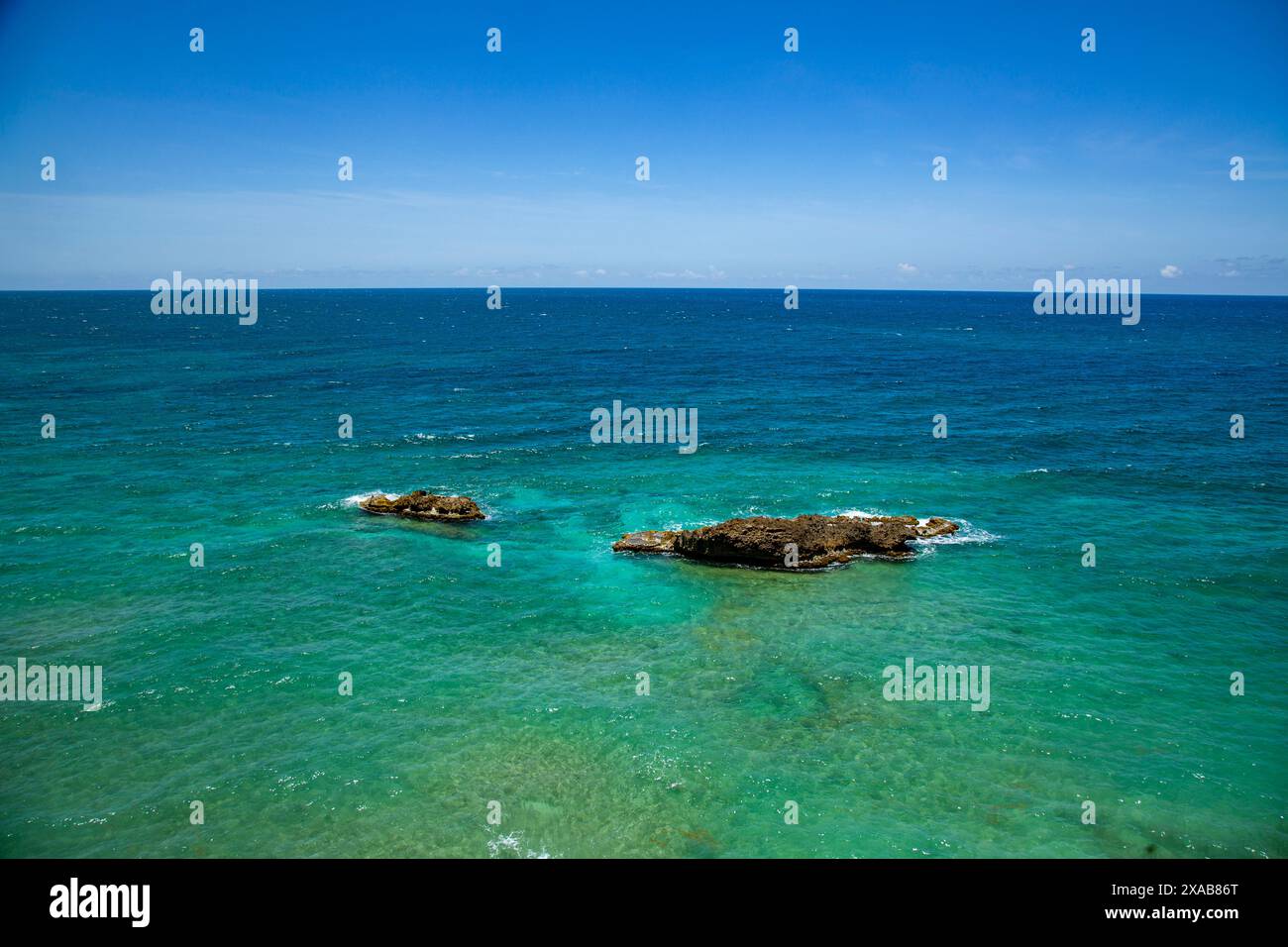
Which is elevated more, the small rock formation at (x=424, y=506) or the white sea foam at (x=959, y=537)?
the small rock formation at (x=424, y=506)

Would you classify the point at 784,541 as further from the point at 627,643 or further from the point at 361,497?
the point at 361,497

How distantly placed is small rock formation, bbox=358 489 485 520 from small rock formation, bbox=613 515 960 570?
11.1 m

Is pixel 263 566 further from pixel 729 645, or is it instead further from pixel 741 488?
pixel 741 488

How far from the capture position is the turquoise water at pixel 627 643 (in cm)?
2152

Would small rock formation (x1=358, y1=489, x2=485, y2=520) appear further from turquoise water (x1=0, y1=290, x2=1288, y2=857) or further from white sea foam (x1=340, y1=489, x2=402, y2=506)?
turquoise water (x1=0, y1=290, x2=1288, y2=857)

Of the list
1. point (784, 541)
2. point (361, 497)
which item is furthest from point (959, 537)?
point (361, 497)

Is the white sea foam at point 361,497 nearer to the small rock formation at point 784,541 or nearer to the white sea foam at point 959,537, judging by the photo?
the small rock formation at point 784,541

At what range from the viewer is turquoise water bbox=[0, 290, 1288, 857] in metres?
21.5

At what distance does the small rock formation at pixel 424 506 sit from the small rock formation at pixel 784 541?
11067 millimetres

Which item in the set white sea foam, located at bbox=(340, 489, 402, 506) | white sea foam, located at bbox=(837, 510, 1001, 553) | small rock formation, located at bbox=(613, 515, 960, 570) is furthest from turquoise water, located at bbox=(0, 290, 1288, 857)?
small rock formation, located at bbox=(613, 515, 960, 570)

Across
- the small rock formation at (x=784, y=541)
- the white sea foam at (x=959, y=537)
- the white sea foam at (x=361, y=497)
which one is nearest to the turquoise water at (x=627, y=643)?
the white sea foam at (x=959, y=537)

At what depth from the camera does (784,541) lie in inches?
1576

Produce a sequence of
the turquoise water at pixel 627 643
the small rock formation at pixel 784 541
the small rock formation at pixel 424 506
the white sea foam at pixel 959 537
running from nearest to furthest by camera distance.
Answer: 1. the turquoise water at pixel 627 643
2. the small rock formation at pixel 784 541
3. the white sea foam at pixel 959 537
4. the small rock formation at pixel 424 506
